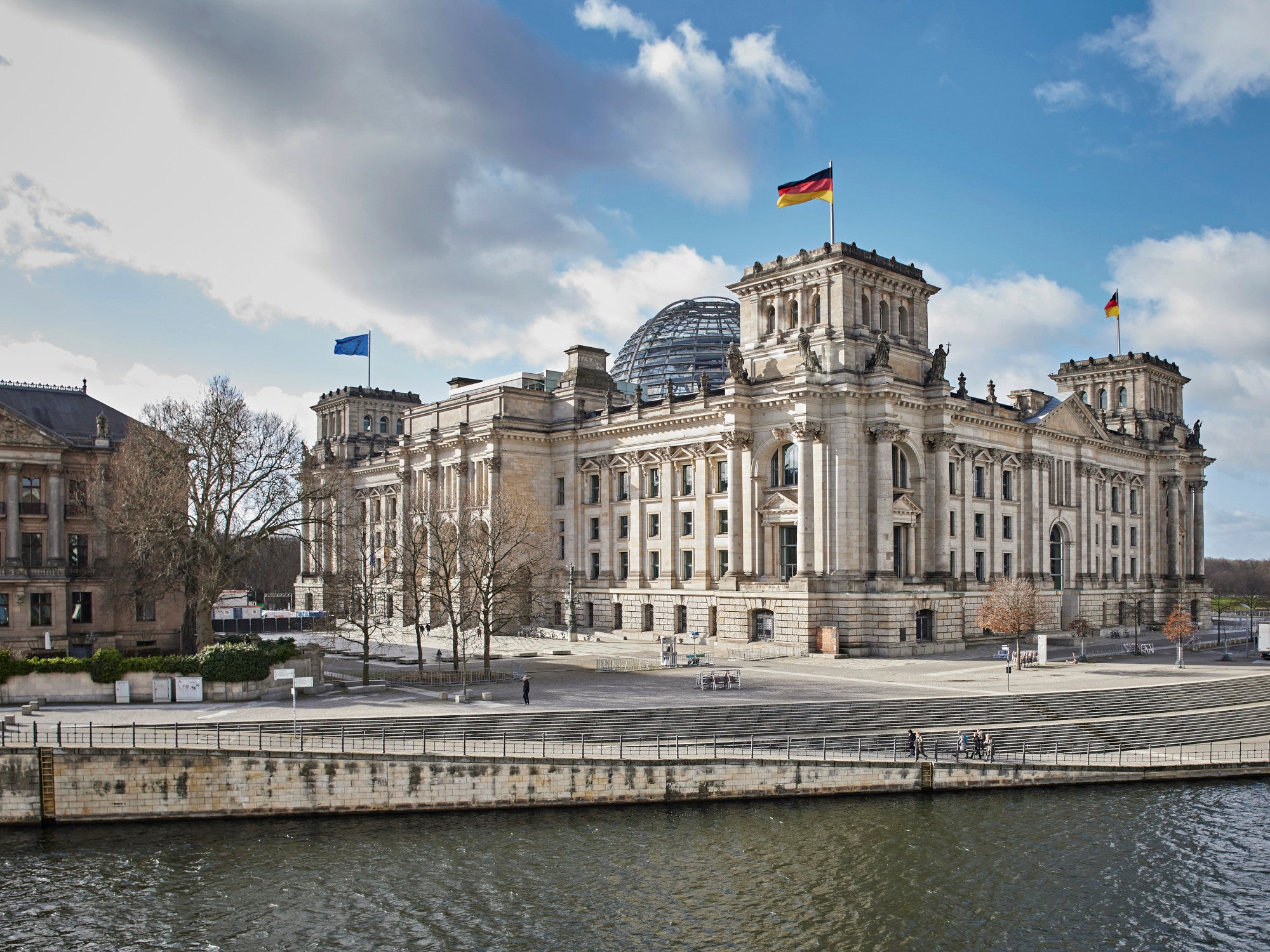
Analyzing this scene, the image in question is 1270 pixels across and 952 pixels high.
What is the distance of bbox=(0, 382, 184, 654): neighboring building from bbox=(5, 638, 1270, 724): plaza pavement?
16758 millimetres

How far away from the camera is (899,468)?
244ft

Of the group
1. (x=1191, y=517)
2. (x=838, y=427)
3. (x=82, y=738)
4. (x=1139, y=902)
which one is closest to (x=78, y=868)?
(x=82, y=738)

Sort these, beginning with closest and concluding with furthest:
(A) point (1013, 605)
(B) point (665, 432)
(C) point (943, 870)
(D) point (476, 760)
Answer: (C) point (943, 870), (D) point (476, 760), (A) point (1013, 605), (B) point (665, 432)

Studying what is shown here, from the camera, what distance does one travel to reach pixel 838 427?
69375mm

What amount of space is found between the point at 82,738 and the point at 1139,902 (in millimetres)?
35803

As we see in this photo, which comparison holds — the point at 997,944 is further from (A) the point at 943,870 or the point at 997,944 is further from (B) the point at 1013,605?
(B) the point at 1013,605

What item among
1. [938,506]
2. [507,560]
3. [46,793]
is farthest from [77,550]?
[938,506]

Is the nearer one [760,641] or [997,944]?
[997,944]

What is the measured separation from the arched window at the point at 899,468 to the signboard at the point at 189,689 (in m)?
47.3

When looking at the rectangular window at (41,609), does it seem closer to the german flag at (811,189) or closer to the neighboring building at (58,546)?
the neighboring building at (58,546)

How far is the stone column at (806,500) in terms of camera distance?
69.5 metres

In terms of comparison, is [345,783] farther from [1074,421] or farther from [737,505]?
[1074,421]

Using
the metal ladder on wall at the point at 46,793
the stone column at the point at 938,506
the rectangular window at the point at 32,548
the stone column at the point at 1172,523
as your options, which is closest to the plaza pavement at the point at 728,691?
the metal ladder on wall at the point at 46,793

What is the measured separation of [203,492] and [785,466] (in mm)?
38339
